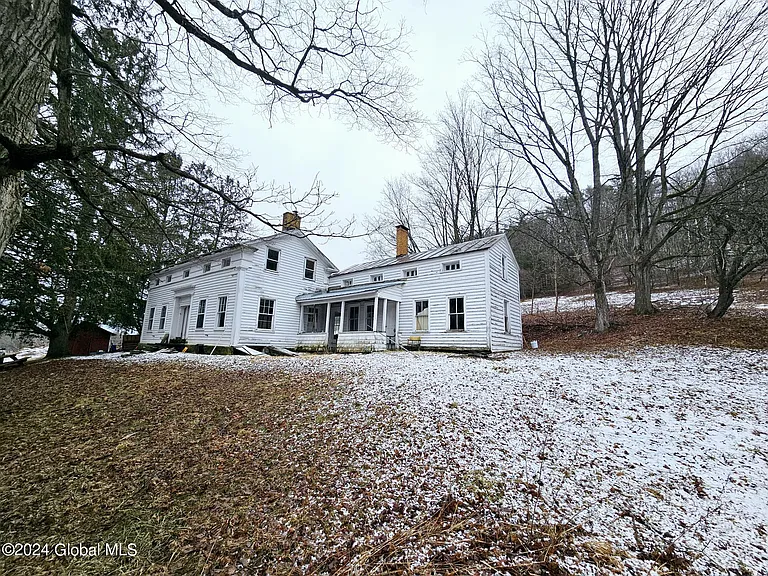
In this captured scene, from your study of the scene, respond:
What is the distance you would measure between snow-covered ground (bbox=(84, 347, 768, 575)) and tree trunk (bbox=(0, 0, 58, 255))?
4069 mm

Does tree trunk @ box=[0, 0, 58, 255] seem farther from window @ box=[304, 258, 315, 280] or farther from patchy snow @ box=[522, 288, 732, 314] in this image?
patchy snow @ box=[522, 288, 732, 314]

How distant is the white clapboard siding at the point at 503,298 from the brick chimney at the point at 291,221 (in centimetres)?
1184

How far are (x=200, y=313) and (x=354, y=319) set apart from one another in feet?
28.1

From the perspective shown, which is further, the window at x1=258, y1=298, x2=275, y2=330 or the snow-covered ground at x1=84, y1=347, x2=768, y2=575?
the window at x1=258, y1=298, x2=275, y2=330

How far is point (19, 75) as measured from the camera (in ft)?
8.43

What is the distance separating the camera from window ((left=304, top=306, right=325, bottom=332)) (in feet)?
61.1

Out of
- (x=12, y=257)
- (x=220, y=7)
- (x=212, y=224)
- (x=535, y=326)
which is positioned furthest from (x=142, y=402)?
(x=535, y=326)

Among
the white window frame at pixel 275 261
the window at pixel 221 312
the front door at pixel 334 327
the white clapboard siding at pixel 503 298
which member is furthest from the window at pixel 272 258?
the white clapboard siding at pixel 503 298

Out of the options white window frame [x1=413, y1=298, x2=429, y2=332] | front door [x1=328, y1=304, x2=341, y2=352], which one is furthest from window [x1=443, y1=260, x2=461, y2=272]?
front door [x1=328, y1=304, x2=341, y2=352]

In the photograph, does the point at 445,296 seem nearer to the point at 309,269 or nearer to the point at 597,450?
the point at 309,269

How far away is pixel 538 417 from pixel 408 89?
574 centimetres

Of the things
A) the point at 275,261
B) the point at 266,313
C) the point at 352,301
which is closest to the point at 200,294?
the point at 266,313

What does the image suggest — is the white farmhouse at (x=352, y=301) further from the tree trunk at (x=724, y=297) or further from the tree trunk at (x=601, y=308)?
the tree trunk at (x=724, y=297)

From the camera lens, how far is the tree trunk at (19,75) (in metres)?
2.48
